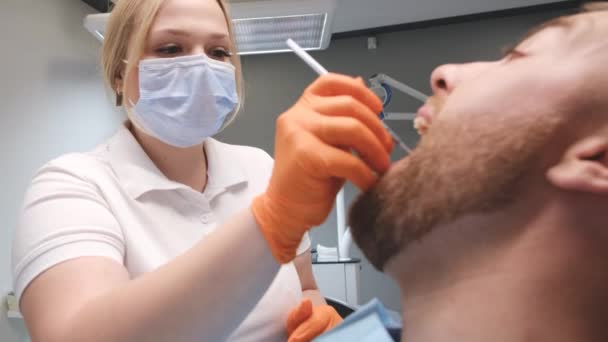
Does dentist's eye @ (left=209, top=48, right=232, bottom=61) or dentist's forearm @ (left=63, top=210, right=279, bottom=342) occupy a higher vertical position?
dentist's eye @ (left=209, top=48, right=232, bottom=61)

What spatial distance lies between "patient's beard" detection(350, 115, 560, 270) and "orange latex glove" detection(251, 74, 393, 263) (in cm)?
4

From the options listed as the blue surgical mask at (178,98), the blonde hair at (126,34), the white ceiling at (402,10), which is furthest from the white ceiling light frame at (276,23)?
the blue surgical mask at (178,98)

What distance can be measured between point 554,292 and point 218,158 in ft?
2.84

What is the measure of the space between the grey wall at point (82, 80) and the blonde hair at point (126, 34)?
74cm

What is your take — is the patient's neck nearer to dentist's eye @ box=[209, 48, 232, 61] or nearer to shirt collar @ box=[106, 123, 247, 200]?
shirt collar @ box=[106, 123, 247, 200]

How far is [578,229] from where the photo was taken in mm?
629

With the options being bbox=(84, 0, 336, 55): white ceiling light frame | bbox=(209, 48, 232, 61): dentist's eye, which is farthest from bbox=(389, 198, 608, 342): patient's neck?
bbox=(84, 0, 336, 55): white ceiling light frame

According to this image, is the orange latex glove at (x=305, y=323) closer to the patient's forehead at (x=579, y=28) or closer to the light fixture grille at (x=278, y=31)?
the patient's forehead at (x=579, y=28)

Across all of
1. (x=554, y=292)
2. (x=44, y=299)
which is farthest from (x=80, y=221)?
(x=554, y=292)

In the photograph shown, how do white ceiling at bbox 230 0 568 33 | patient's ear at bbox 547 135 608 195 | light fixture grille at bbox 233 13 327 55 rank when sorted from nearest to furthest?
A: 1. patient's ear at bbox 547 135 608 195
2. light fixture grille at bbox 233 13 327 55
3. white ceiling at bbox 230 0 568 33

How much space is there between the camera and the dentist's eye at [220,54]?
1245 millimetres

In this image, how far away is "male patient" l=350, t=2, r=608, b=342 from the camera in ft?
2.04

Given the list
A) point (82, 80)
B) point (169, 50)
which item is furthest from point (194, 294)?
point (82, 80)

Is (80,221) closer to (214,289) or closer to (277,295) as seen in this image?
(214,289)
